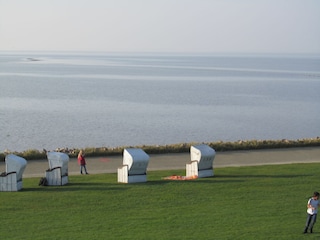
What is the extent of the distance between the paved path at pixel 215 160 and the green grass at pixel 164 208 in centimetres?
241

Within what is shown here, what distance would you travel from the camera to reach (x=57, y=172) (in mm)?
24812

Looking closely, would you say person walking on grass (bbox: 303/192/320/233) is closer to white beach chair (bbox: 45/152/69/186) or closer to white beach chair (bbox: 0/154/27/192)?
white beach chair (bbox: 45/152/69/186)

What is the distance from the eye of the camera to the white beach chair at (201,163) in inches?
1050

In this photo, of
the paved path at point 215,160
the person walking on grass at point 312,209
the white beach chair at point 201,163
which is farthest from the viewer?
the paved path at point 215,160

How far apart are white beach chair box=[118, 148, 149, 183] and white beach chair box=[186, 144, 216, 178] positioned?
228 cm

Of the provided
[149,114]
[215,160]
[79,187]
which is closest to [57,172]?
[79,187]

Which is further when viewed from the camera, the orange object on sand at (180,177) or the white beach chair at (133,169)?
the orange object on sand at (180,177)

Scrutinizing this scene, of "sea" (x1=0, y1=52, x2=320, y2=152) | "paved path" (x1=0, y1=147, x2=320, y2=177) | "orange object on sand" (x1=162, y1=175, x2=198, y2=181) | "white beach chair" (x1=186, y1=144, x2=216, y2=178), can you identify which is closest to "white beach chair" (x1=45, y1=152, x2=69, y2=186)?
"paved path" (x1=0, y1=147, x2=320, y2=177)

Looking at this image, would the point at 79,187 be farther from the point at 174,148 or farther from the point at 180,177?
the point at 174,148

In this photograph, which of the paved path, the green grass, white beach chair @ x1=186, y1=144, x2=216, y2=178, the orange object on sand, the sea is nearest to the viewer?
the green grass

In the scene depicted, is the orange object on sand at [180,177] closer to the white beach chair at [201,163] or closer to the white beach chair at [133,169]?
the white beach chair at [201,163]

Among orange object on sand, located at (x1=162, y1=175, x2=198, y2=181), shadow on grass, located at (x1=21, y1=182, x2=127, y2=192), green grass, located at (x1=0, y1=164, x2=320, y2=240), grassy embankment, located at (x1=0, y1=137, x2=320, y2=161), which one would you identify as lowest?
green grass, located at (x1=0, y1=164, x2=320, y2=240)

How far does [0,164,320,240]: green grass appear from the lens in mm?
18609

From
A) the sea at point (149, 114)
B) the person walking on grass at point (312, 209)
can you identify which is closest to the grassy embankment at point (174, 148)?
the person walking on grass at point (312, 209)
